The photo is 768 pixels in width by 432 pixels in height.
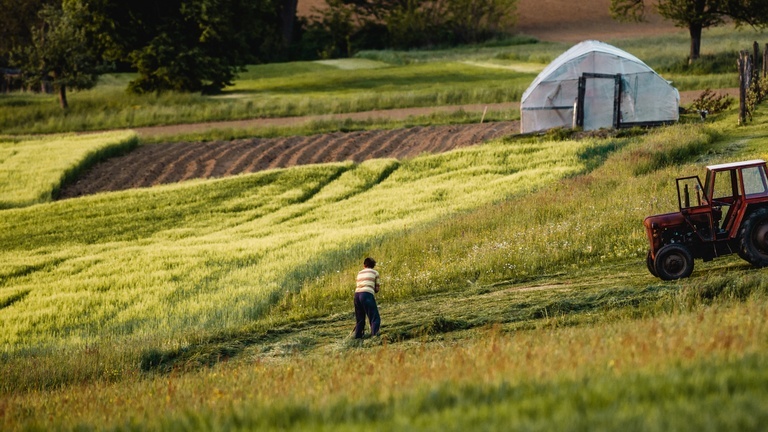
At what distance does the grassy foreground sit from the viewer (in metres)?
8.73

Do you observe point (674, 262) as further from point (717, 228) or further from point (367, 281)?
point (367, 281)

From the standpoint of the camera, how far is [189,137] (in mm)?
50938

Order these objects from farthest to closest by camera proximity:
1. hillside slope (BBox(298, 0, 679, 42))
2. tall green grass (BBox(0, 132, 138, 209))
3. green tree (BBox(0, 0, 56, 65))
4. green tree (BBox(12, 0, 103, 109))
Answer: hillside slope (BBox(298, 0, 679, 42)) → green tree (BBox(0, 0, 56, 65)) → green tree (BBox(12, 0, 103, 109)) → tall green grass (BBox(0, 132, 138, 209))

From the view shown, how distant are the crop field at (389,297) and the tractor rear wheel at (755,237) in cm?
57

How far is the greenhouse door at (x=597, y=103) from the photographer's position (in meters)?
42.1

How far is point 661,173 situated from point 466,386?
19.1m

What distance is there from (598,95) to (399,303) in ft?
83.6

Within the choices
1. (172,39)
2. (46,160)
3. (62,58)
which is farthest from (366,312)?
(172,39)

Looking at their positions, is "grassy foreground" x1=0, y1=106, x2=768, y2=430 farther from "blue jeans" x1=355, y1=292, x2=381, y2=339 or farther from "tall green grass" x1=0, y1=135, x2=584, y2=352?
"blue jeans" x1=355, y1=292, x2=381, y2=339

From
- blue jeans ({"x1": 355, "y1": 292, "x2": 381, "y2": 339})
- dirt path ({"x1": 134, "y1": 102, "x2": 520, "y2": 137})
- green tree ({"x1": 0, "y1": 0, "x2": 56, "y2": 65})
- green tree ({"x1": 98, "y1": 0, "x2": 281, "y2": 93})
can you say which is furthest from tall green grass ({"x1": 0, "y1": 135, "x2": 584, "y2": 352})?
green tree ({"x1": 0, "y1": 0, "x2": 56, "y2": 65})

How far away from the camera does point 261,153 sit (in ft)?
147

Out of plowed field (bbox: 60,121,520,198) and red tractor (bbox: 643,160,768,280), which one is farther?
plowed field (bbox: 60,121,520,198)

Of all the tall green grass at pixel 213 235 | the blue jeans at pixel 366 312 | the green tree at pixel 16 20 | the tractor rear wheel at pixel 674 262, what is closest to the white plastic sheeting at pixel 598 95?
the tall green grass at pixel 213 235

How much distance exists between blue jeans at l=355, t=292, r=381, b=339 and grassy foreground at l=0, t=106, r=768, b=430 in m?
0.47
